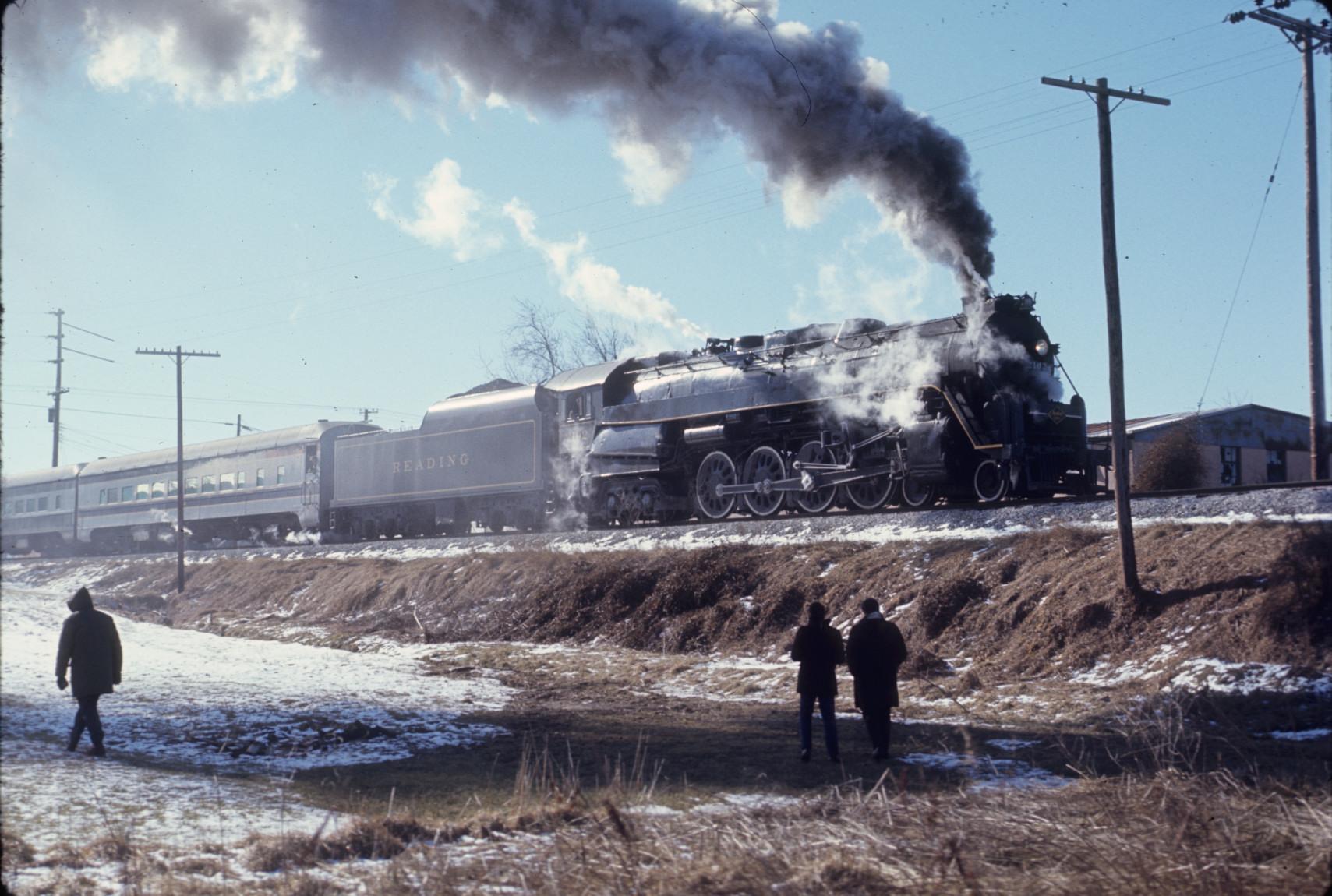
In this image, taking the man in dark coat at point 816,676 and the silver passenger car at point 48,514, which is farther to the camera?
the silver passenger car at point 48,514

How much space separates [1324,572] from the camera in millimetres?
11727

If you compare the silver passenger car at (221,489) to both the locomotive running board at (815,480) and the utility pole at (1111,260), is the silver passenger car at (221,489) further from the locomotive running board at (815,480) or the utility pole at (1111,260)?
the utility pole at (1111,260)

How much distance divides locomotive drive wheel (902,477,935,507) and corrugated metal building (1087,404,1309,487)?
39.2 ft

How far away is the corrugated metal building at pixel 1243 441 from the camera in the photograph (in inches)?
1155

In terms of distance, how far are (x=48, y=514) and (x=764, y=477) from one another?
35.3 m

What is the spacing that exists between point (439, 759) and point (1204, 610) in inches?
342

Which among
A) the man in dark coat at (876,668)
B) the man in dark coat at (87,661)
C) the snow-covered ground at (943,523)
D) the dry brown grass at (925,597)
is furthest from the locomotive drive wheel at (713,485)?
the man in dark coat at (87,661)

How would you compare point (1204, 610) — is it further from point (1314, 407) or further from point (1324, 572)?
point (1314, 407)

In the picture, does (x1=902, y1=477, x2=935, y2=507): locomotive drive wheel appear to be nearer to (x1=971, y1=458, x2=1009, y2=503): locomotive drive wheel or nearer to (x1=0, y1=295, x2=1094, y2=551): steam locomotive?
(x1=0, y1=295, x2=1094, y2=551): steam locomotive

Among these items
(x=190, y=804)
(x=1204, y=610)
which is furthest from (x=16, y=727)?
(x=1204, y=610)

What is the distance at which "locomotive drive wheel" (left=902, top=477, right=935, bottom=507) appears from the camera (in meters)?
18.5

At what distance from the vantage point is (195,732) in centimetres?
1138

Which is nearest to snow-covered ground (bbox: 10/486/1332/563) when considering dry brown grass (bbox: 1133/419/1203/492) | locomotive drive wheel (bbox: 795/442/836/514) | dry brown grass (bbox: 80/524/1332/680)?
dry brown grass (bbox: 80/524/1332/680)

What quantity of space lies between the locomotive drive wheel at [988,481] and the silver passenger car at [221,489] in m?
23.7
